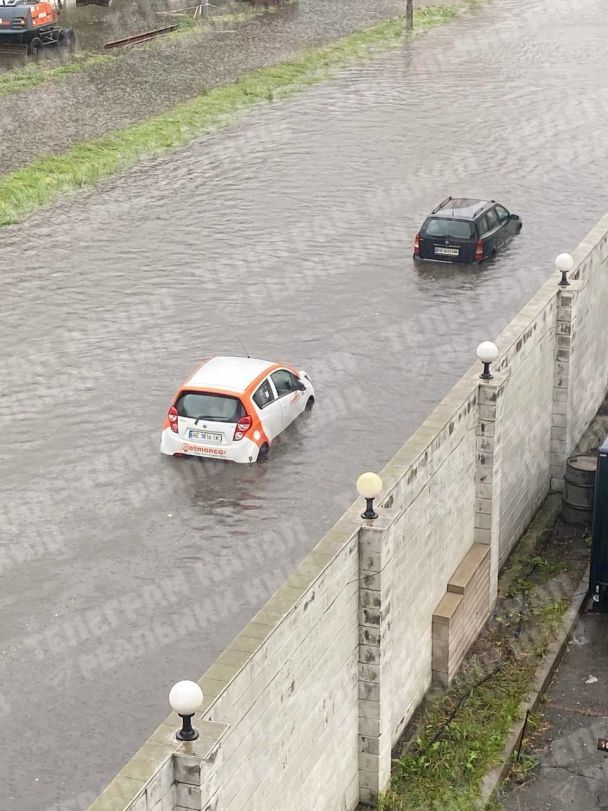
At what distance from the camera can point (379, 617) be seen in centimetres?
1379

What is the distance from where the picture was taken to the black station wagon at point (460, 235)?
29.7m

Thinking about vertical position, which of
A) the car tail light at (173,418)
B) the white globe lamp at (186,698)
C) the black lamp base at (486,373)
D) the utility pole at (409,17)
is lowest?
the utility pole at (409,17)

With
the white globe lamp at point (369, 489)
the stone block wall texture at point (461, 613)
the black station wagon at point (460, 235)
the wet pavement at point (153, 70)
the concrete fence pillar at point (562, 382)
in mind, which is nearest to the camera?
the white globe lamp at point (369, 489)

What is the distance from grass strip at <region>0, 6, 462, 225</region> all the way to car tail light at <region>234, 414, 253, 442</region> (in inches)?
560

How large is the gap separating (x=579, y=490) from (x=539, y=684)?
4699mm

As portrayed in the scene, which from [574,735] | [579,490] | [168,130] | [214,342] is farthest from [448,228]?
[574,735]

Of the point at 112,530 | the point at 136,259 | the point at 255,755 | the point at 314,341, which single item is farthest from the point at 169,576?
the point at 136,259

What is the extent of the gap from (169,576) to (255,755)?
5.48 metres

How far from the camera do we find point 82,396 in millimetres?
22734

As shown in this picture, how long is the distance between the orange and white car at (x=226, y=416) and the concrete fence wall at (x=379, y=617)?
3533 mm

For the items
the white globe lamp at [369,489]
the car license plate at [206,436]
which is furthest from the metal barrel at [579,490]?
the white globe lamp at [369,489]

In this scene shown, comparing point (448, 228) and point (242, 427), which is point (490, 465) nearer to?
point (242, 427)

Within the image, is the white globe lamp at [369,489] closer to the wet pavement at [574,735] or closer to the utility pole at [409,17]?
the wet pavement at [574,735]

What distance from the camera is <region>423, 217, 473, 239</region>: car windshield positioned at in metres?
29.8
